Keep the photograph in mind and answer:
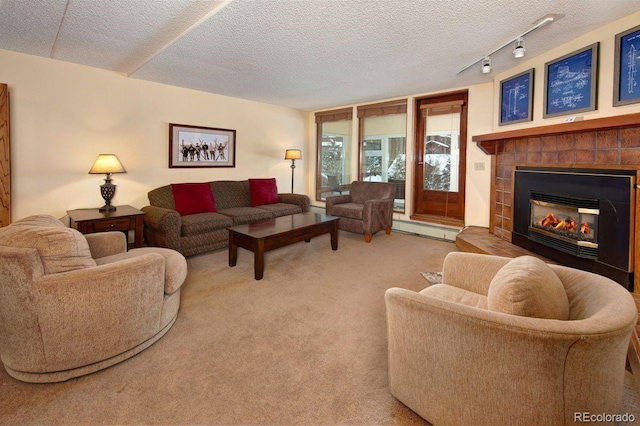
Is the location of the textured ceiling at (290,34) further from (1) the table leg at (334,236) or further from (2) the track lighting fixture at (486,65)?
(1) the table leg at (334,236)

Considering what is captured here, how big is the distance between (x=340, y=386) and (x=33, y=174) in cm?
406

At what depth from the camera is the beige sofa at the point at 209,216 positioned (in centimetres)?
378

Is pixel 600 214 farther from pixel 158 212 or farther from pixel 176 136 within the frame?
pixel 176 136

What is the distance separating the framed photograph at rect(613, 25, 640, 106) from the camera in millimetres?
2533

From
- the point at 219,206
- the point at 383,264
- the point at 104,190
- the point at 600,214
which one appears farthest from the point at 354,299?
the point at 104,190

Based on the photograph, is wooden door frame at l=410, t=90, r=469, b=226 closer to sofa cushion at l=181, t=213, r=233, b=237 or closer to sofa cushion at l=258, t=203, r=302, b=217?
sofa cushion at l=258, t=203, r=302, b=217

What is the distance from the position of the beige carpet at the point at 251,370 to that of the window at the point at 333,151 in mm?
3684

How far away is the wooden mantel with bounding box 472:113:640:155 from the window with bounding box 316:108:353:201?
8.73 ft

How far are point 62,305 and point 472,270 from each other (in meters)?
2.30

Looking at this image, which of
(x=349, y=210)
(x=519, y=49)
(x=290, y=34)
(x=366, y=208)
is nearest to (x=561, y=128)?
(x=519, y=49)

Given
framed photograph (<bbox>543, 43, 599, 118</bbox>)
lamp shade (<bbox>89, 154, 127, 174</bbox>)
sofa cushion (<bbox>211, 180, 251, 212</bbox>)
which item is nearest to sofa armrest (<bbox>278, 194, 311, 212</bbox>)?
sofa cushion (<bbox>211, 180, 251, 212</bbox>)

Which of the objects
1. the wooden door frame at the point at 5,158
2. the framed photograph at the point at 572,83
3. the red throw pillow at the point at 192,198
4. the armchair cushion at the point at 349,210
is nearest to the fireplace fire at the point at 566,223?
the framed photograph at the point at 572,83

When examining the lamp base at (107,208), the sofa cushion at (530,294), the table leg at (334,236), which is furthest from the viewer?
the table leg at (334,236)

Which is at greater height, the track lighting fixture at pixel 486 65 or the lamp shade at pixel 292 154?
the track lighting fixture at pixel 486 65
